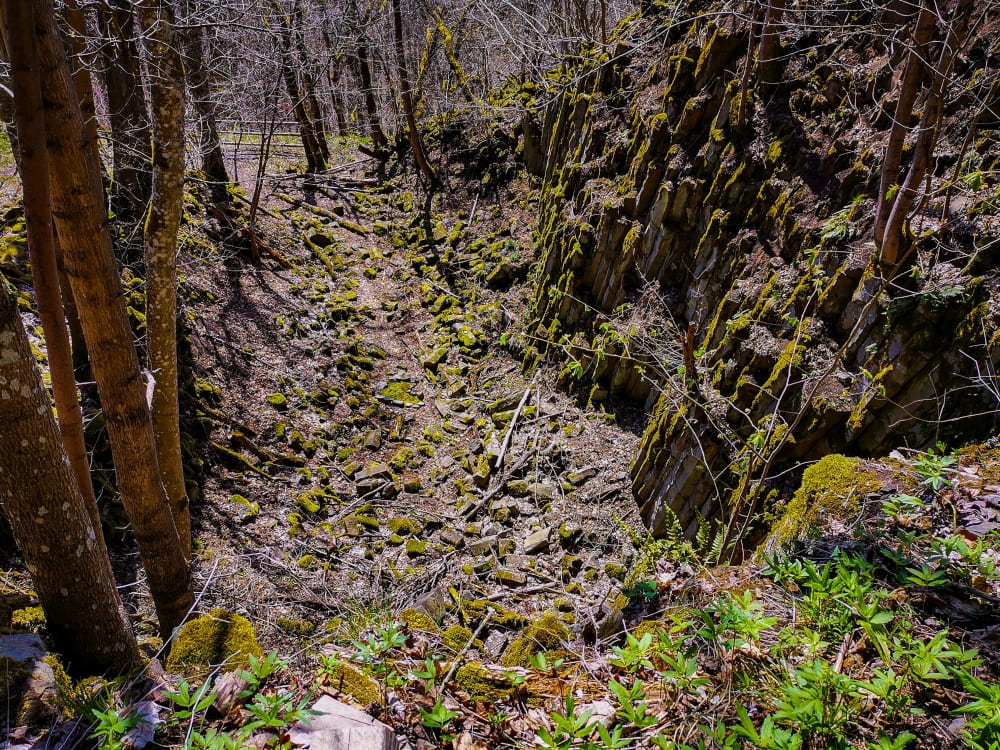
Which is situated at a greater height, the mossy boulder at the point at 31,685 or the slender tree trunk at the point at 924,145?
the slender tree trunk at the point at 924,145

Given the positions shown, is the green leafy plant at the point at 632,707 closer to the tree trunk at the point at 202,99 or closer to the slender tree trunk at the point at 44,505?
the slender tree trunk at the point at 44,505

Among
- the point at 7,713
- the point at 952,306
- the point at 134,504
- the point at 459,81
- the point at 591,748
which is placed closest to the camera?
the point at 591,748

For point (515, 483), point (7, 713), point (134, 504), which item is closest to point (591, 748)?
point (7, 713)

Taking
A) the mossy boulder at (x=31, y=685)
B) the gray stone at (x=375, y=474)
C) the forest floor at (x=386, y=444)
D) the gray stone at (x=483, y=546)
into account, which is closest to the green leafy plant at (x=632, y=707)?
the forest floor at (x=386, y=444)

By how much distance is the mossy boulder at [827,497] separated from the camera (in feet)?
9.84

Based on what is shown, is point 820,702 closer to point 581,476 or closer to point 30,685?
point 30,685

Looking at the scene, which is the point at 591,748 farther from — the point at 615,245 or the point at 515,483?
the point at 615,245

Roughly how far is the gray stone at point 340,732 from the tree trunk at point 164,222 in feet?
7.29

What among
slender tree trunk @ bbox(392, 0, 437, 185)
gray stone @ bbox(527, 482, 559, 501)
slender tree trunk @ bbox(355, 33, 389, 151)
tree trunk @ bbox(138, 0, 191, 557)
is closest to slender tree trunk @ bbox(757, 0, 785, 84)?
gray stone @ bbox(527, 482, 559, 501)

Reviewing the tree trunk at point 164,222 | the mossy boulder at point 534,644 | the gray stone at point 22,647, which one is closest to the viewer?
the gray stone at point 22,647

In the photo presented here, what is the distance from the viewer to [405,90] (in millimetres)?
13828

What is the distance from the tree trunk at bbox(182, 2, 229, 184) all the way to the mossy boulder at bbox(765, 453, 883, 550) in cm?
536

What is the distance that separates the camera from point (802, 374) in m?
4.83

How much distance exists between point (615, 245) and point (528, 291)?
2816mm
